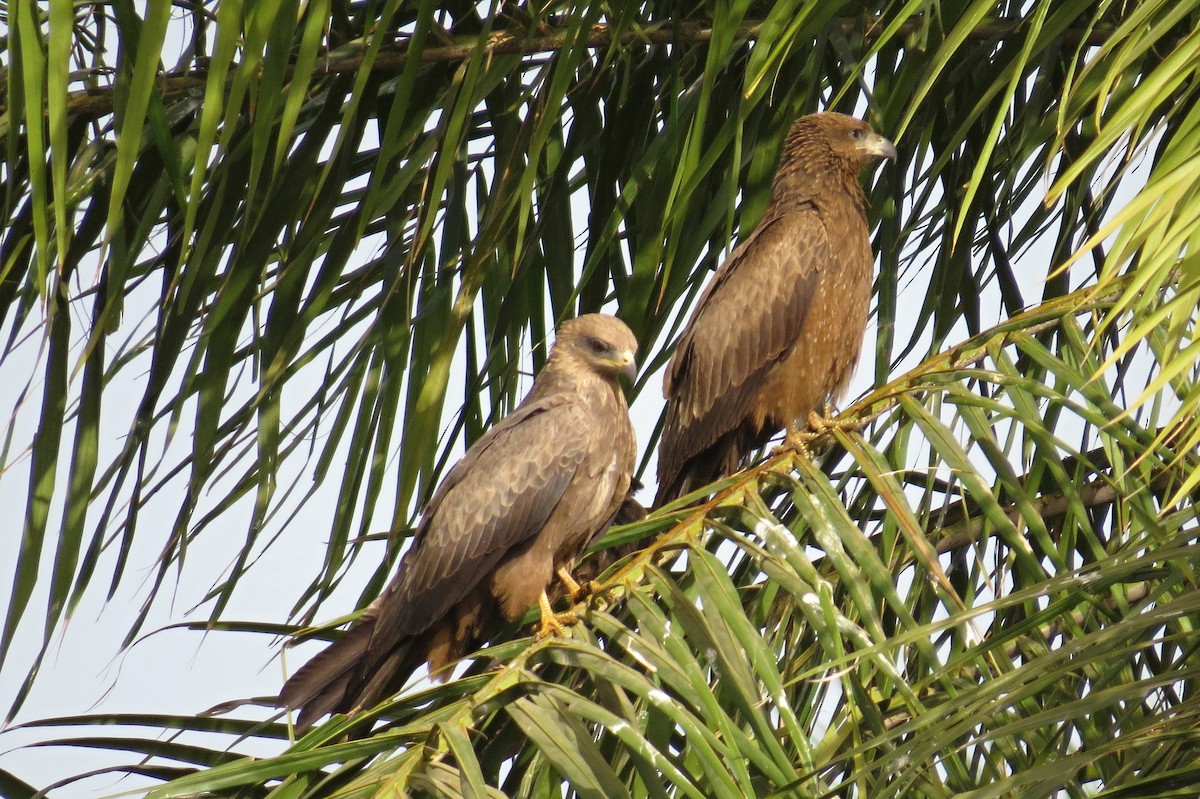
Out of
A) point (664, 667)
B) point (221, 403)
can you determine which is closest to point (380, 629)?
point (221, 403)

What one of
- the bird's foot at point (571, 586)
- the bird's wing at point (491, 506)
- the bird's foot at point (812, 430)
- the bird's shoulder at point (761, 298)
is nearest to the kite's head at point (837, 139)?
the bird's shoulder at point (761, 298)

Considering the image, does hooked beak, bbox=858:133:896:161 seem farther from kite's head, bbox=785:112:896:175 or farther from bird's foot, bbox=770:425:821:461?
bird's foot, bbox=770:425:821:461

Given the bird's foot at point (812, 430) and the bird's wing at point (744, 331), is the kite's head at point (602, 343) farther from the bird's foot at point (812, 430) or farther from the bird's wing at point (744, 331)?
the bird's wing at point (744, 331)

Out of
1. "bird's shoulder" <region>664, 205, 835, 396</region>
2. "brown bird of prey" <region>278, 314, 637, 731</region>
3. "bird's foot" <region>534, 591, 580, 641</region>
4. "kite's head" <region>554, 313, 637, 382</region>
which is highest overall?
"bird's shoulder" <region>664, 205, 835, 396</region>

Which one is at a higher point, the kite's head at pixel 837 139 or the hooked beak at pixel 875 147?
the kite's head at pixel 837 139

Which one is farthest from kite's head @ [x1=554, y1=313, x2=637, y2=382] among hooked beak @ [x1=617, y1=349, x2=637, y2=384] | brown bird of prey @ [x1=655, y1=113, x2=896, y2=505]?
brown bird of prey @ [x1=655, y1=113, x2=896, y2=505]

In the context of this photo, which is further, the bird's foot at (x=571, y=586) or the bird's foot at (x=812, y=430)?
the bird's foot at (x=571, y=586)

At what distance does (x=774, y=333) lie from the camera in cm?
600

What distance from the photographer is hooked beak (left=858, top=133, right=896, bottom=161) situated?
5688 millimetres

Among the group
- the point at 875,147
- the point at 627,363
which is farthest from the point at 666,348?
the point at 875,147

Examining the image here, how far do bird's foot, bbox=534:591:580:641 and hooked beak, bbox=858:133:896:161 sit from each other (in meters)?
2.32

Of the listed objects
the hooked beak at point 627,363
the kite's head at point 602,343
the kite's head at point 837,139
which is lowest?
the hooked beak at point 627,363

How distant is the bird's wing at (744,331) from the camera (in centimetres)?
600

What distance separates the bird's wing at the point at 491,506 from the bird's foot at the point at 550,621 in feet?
0.91
